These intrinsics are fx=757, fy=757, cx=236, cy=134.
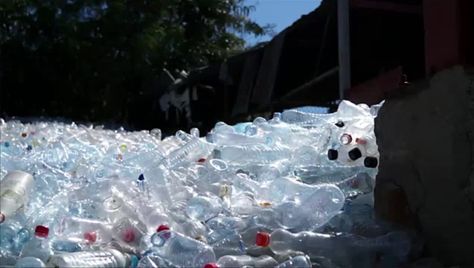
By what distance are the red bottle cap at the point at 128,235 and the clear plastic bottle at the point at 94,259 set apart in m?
0.21

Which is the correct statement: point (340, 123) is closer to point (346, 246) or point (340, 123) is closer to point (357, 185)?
point (357, 185)

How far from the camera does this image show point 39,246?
2777 millimetres

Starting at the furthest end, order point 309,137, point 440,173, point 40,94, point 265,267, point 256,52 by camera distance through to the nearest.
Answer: point 40,94 < point 256,52 < point 309,137 < point 440,173 < point 265,267

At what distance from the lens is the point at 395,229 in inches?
124

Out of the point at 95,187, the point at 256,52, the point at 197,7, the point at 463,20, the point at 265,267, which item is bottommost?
the point at 265,267

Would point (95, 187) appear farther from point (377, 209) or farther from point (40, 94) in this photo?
point (40, 94)

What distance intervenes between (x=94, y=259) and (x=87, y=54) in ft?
42.0

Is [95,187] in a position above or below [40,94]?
below

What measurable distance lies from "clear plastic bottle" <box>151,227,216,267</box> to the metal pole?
242 inches

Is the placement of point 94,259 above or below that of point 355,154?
below

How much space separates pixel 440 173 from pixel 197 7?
1346cm

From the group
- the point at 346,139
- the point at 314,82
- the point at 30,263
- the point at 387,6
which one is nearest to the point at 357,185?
the point at 346,139

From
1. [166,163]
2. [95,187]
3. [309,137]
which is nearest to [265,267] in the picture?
[95,187]

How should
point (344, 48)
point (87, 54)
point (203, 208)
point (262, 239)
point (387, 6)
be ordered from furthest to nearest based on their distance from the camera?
point (87, 54)
point (344, 48)
point (387, 6)
point (203, 208)
point (262, 239)
